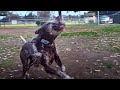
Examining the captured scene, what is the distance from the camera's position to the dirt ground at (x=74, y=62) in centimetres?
431

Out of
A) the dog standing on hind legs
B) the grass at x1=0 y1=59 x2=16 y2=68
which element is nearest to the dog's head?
the dog standing on hind legs

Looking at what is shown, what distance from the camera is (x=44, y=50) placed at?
433 centimetres

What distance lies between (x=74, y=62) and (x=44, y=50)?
45 cm

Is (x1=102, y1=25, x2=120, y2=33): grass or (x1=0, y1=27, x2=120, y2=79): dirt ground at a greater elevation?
(x1=102, y1=25, x2=120, y2=33): grass

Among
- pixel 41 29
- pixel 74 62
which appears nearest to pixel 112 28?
Answer: pixel 74 62

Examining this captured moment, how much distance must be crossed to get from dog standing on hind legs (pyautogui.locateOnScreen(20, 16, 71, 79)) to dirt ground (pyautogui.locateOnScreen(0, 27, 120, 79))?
59 mm

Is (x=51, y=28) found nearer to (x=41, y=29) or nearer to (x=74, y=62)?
(x=41, y=29)

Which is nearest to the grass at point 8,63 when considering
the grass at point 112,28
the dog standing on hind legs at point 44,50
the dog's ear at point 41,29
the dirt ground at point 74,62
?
the dirt ground at point 74,62

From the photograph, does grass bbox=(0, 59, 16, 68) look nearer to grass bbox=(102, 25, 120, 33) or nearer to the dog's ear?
the dog's ear

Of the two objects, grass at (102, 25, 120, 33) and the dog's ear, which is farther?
grass at (102, 25, 120, 33)

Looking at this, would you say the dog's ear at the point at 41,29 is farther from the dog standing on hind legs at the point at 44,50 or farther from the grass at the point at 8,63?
the grass at the point at 8,63

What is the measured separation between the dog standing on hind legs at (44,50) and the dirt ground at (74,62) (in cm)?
6

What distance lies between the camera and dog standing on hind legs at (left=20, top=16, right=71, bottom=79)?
169 inches
